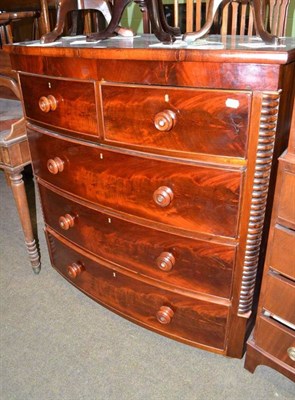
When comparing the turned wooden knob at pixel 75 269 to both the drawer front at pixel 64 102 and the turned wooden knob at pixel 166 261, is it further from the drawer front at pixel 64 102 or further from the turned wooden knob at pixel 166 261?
the drawer front at pixel 64 102

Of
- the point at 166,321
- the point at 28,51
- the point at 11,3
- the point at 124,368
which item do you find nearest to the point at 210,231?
the point at 166,321

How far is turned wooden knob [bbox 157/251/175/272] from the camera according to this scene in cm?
110

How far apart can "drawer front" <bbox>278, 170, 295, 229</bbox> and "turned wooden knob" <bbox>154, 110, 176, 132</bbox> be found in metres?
0.31

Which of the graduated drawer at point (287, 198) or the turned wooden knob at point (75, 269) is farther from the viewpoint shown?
the turned wooden knob at point (75, 269)

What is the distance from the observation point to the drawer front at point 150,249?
1.05m

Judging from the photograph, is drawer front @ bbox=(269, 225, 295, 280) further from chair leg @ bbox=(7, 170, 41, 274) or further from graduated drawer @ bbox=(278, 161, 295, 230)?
chair leg @ bbox=(7, 170, 41, 274)

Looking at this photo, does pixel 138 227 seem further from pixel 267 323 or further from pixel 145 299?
A: pixel 267 323

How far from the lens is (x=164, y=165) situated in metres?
0.98

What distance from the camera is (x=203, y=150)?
91cm

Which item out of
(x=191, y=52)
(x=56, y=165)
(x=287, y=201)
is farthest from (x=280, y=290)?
(x=56, y=165)

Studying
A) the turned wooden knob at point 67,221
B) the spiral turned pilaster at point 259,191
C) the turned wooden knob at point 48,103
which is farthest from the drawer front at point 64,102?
the spiral turned pilaster at point 259,191

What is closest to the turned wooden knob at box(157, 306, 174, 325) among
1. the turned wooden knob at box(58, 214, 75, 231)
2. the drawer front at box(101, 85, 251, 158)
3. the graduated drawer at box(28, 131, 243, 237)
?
the graduated drawer at box(28, 131, 243, 237)

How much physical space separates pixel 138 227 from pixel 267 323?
19.9 inches

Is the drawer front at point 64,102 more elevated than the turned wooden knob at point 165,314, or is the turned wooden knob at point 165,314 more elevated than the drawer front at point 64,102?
the drawer front at point 64,102
